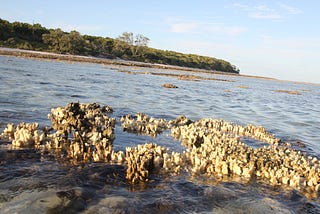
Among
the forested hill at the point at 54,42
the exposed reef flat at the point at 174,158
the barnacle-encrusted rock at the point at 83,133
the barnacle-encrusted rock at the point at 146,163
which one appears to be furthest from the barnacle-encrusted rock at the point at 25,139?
the forested hill at the point at 54,42

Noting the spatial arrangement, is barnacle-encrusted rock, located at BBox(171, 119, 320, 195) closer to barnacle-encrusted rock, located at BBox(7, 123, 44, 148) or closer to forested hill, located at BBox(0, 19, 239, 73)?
barnacle-encrusted rock, located at BBox(7, 123, 44, 148)

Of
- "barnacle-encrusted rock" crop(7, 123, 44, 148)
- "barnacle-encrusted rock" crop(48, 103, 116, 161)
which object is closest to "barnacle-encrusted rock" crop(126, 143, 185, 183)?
"barnacle-encrusted rock" crop(48, 103, 116, 161)

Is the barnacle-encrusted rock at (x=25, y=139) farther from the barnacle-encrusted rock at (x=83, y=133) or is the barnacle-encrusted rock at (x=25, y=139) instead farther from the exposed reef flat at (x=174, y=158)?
the barnacle-encrusted rock at (x=83, y=133)

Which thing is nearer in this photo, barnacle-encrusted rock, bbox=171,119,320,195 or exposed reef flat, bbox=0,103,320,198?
exposed reef flat, bbox=0,103,320,198

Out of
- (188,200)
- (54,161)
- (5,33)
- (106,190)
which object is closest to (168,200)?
(188,200)

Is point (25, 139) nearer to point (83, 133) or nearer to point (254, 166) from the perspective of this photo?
point (83, 133)

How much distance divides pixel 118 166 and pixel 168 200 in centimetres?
213

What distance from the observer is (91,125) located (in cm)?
1145

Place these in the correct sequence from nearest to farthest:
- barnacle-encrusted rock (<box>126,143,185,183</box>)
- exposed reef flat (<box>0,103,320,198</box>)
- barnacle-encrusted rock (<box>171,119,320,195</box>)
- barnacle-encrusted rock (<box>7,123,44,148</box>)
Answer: barnacle-encrusted rock (<box>126,143,185,183</box>) → exposed reef flat (<box>0,103,320,198</box>) → barnacle-encrusted rock (<box>171,119,320,195</box>) → barnacle-encrusted rock (<box>7,123,44,148</box>)

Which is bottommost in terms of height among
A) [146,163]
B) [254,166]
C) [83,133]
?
[254,166]

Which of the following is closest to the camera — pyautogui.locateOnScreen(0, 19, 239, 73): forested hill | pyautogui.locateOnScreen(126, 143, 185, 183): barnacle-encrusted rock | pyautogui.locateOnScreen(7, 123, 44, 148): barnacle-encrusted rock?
pyautogui.locateOnScreen(126, 143, 185, 183): barnacle-encrusted rock

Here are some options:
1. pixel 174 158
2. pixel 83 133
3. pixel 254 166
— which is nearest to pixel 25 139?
pixel 83 133

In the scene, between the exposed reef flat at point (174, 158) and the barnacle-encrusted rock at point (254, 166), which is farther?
the barnacle-encrusted rock at point (254, 166)

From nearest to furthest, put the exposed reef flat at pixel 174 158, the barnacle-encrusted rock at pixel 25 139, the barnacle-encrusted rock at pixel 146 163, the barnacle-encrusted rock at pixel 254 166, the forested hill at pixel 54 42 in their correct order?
the barnacle-encrusted rock at pixel 146 163, the exposed reef flat at pixel 174 158, the barnacle-encrusted rock at pixel 254 166, the barnacle-encrusted rock at pixel 25 139, the forested hill at pixel 54 42
